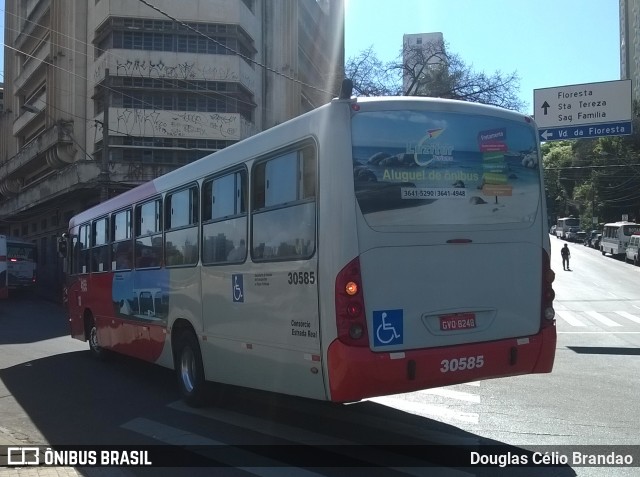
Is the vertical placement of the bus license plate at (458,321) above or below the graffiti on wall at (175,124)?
below

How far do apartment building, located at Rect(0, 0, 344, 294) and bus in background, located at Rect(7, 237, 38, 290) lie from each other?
3.84 metres

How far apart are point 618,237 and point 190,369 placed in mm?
45363

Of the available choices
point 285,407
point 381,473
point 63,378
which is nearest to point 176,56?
point 63,378

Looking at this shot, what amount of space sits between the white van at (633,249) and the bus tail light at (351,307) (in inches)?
1645

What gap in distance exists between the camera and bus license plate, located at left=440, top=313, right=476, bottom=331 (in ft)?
19.6

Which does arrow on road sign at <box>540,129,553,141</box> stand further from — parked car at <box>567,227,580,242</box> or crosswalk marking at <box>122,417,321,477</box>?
parked car at <box>567,227,580,242</box>

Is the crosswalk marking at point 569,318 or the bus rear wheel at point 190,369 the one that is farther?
the crosswalk marking at point 569,318

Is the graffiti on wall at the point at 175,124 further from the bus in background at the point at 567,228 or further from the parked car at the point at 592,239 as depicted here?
the bus in background at the point at 567,228

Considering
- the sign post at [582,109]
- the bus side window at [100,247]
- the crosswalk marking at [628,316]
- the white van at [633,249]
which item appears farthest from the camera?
the white van at [633,249]

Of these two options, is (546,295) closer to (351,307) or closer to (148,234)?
(351,307)

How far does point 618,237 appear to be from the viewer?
4725cm

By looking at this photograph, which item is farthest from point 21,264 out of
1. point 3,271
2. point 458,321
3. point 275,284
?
point 458,321

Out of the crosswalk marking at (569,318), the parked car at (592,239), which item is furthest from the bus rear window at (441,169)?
the parked car at (592,239)

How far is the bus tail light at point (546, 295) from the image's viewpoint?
653 centimetres
